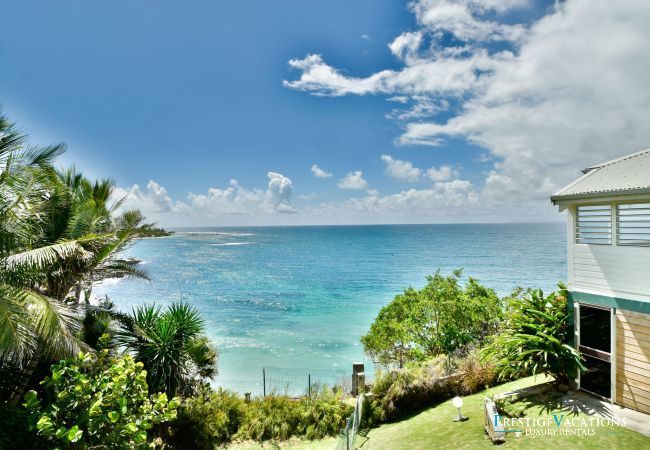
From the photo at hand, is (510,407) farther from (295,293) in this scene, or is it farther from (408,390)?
(295,293)

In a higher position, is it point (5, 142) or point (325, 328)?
point (5, 142)

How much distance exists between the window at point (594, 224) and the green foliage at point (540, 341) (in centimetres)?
144

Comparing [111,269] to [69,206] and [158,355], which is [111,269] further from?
[158,355]

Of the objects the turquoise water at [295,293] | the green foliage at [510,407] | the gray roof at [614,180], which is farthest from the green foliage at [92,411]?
the gray roof at [614,180]

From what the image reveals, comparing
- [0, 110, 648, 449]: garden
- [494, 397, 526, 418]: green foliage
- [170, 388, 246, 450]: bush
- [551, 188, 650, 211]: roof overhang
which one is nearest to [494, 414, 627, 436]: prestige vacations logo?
[494, 397, 526, 418]: green foliage

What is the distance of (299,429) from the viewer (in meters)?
9.38

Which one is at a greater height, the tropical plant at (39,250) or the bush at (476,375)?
the tropical plant at (39,250)

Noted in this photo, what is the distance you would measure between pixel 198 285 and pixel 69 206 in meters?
46.8

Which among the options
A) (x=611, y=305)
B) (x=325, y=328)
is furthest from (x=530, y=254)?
(x=611, y=305)

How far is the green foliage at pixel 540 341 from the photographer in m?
7.91

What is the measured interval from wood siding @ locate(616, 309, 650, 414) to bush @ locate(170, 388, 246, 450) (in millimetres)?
9107

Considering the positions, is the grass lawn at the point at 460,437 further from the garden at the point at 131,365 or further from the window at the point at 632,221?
the window at the point at 632,221

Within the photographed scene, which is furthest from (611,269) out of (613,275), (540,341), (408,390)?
(408,390)

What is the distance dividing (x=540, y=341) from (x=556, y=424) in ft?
5.89
